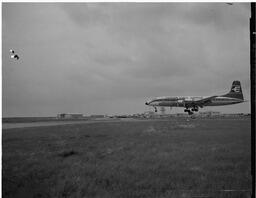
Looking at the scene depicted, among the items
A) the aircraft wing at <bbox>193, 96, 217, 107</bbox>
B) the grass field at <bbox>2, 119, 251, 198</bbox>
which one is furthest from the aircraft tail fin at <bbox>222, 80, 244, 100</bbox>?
the grass field at <bbox>2, 119, 251, 198</bbox>

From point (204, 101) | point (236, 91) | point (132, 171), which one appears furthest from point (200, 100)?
point (132, 171)

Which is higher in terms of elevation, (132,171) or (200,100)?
(200,100)

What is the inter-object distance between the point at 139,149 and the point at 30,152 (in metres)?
1.60

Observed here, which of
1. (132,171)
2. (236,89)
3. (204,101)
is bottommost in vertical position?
(132,171)

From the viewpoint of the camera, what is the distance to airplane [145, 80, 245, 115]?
2611 mm

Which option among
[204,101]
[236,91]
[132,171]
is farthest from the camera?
[204,101]

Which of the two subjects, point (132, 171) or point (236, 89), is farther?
point (236, 89)

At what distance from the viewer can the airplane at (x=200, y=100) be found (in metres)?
2.61

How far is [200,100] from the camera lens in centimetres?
316

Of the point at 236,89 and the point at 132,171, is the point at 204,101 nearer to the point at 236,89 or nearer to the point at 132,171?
the point at 236,89

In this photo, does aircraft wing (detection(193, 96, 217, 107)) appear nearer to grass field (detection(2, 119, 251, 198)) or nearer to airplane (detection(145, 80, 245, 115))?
airplane (detection(145, 80, 245, 115))

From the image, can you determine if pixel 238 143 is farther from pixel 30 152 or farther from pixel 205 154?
pixel 30 152

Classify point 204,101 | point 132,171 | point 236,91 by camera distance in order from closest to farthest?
point 132,171
point 236,91
point 204,101

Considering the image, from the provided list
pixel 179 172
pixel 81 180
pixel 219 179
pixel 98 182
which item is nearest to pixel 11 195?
pixel 81 180
